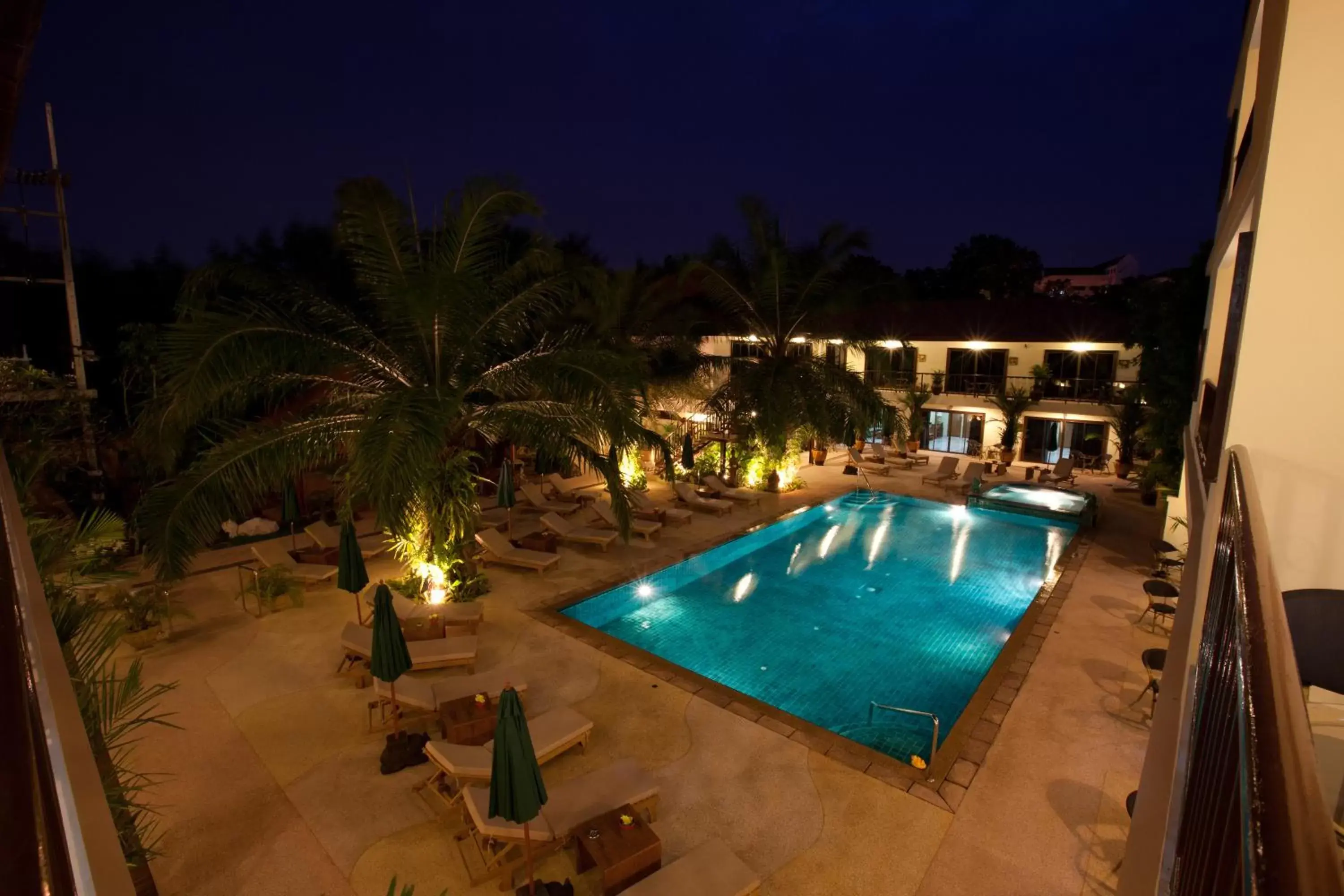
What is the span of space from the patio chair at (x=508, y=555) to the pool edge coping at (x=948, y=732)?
106 cm

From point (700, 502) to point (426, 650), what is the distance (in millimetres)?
8632

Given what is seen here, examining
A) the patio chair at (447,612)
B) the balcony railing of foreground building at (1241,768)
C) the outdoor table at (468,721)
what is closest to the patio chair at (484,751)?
the outdoor table at (468,721)

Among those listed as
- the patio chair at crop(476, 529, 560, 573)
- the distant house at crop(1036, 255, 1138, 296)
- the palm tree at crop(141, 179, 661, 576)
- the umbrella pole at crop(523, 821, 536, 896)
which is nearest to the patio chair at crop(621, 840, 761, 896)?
the umbrella pole at crop(523, 821, 536, 896)

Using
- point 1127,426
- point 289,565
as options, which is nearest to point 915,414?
point 1127,426

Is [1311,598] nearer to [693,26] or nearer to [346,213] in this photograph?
[346,213]

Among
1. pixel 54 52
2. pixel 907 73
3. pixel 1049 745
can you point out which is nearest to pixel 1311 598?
pixel 1049 745

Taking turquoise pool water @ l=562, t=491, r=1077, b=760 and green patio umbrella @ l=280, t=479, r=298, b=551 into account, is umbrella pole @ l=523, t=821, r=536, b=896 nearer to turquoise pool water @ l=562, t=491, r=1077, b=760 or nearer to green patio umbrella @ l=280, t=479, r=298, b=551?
turquoise pool water @ l=562, t=491, r=1077, b=760

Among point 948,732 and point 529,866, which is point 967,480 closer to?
point 948,732

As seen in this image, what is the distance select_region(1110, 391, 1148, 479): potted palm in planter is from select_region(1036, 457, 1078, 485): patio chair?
183 centimetres

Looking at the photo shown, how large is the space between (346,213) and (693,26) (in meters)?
111

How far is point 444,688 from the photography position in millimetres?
7141

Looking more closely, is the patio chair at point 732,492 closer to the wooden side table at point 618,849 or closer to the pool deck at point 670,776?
the pool deck at point 670,776

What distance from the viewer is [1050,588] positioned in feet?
36.1

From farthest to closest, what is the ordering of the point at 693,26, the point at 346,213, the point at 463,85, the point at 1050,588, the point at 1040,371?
the point at 693,26 → the point at 463,85 → the point at 1040,371 → the point at 1050,588 → the point at 346,213
